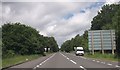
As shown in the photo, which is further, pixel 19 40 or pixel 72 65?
pixel 19 40

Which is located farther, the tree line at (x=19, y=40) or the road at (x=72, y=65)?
the tree line at (x=19, y=40)

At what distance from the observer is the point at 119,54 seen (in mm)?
48438

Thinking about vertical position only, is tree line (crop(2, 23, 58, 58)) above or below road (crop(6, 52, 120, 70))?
above

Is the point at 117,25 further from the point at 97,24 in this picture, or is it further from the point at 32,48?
the point at 97,24

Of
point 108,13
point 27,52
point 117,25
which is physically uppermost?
point 108,13

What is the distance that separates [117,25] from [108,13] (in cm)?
7490

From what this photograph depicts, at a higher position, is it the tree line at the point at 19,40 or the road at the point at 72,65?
the tree line at the point at 19,40

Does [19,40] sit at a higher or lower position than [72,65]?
higher

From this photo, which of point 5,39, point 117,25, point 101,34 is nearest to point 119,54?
point 117,25

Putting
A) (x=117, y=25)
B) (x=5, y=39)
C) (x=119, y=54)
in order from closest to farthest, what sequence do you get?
1. (x=119, y=54)
2. (x=117, y=25)
3. (x=5, y=39)

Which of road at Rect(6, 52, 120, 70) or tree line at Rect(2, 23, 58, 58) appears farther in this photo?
tree line at Rect(2, 23, 58, 58)

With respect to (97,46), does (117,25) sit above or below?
above

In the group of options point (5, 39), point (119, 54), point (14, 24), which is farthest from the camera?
point (14, 24)

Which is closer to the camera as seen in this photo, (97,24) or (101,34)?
(101,34)
